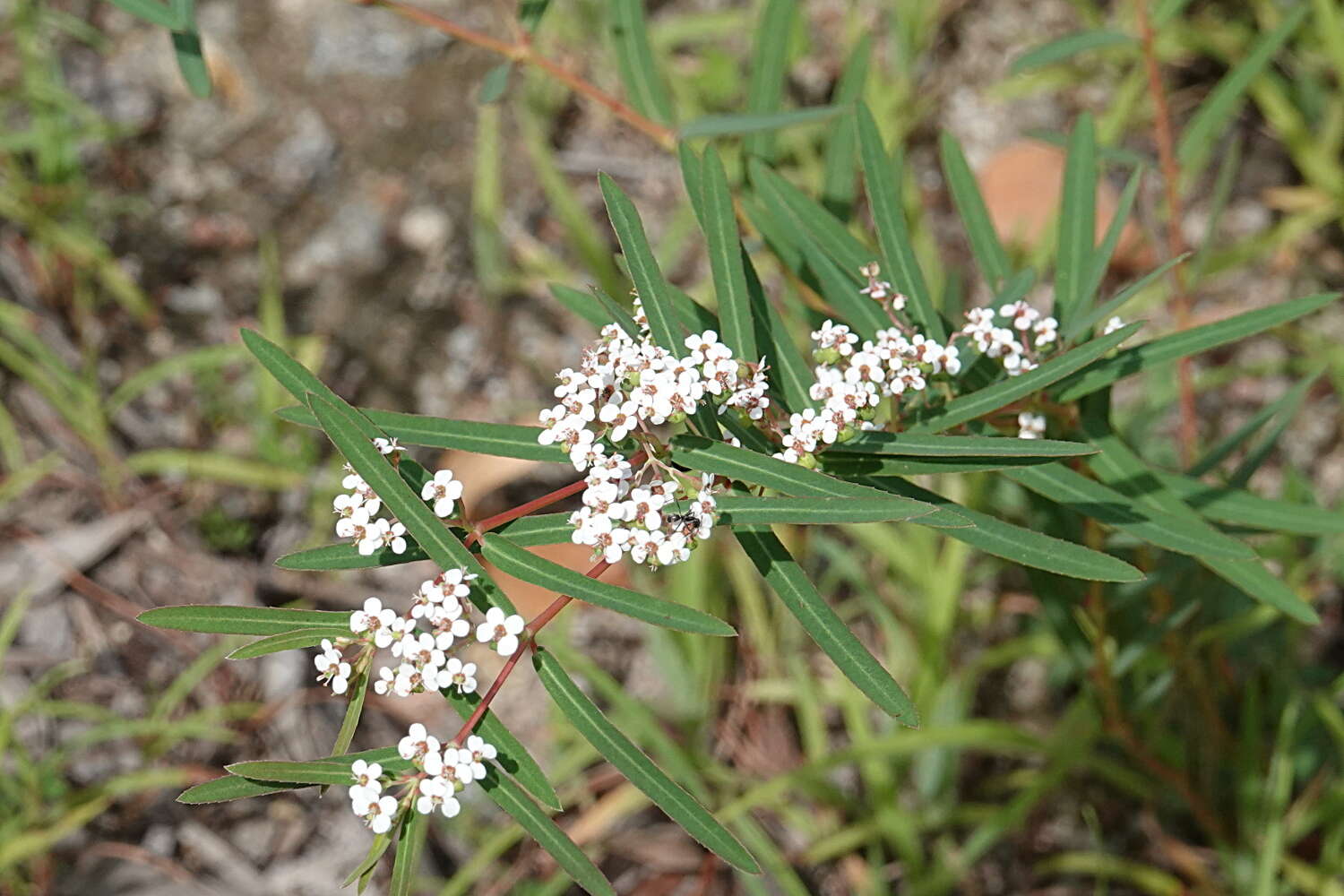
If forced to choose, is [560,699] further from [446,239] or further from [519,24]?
[446,239]

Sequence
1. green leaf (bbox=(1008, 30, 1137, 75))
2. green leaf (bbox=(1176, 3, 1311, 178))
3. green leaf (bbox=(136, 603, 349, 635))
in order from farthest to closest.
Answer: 1. green leaf (bbox=(1176, 3, 1311, 178))
2. green leaf (bbox=(1008, 30, 1137, 75))
3. green leaf (bbox=(136, 603, 349, 635))

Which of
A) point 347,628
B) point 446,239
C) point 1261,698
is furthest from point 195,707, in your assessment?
point 1261,698

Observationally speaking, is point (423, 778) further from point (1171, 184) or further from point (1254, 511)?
point (1171, 184)


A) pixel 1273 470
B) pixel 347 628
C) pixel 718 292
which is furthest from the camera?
pixel 1273 470

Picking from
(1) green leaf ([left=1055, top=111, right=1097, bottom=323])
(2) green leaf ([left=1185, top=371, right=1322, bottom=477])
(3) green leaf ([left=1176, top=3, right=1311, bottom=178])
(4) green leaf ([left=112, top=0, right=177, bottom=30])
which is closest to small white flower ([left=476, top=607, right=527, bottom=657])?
(1) green leaf ([left=1055, top=111, right=1097, bottom=323])

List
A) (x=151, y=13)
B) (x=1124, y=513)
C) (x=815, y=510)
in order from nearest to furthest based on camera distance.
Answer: (x=815, y=510)
(x=1124, y=513)
(x=151, y=13)

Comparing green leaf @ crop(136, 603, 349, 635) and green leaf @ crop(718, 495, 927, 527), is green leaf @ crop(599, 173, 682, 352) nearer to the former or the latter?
green leaf @ crop(718, 495, 927, 527)

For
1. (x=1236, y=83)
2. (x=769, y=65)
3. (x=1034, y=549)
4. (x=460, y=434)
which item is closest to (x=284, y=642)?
(x=460, y=434)
